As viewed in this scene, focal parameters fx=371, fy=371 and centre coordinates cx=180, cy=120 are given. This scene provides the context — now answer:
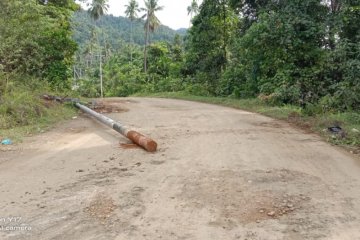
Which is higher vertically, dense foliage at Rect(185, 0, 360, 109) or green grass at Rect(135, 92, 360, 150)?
dense foliage at Rect(185, 0, 360, 109)

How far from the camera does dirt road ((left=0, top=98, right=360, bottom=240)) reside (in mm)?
4098

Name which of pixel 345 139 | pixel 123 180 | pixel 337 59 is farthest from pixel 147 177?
pixel 337 59

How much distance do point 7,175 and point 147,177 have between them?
2350 millimetres

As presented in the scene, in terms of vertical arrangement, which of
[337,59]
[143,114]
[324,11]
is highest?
[324,11]

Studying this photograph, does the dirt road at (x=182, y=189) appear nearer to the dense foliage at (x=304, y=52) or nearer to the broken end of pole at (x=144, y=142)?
the broken end of pole at (x=144, y=142)

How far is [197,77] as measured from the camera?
90.0 feet

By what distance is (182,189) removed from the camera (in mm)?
5273

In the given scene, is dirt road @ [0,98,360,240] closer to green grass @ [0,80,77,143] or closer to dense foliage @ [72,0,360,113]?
green grass @ [0,80,77,143]

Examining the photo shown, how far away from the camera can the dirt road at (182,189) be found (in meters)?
4.10

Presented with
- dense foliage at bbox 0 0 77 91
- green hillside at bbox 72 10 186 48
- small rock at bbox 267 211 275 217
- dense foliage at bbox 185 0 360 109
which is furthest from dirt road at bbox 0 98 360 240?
green hillside at bbox 72 10 186 48

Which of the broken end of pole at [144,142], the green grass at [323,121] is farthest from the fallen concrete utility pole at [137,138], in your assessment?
the green grass at [323,121]

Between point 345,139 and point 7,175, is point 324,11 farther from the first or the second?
point 7,175

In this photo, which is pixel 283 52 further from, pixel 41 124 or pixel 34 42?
pixel 34 42

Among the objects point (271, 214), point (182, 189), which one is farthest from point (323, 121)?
point (271, 214)
